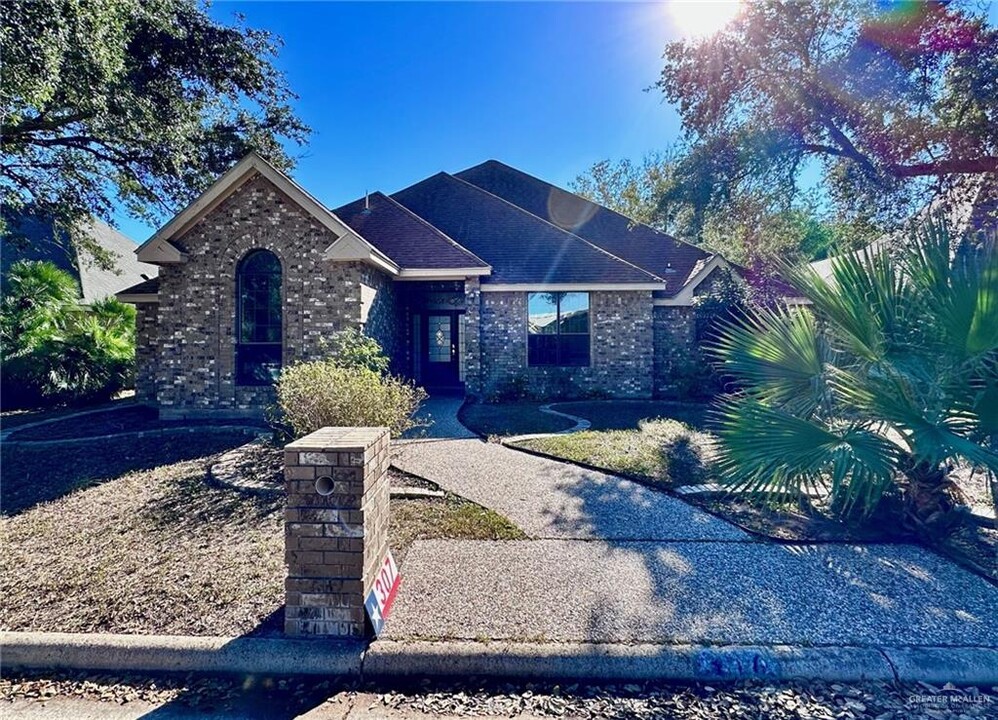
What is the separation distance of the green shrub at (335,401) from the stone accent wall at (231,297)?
414 centimetres

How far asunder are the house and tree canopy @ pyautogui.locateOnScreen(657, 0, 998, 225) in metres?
3.58

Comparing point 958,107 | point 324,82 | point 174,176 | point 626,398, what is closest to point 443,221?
point 324,82

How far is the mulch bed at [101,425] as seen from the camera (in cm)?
902

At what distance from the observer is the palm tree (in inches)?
145

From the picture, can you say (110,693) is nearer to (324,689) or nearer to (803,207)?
(324,689)

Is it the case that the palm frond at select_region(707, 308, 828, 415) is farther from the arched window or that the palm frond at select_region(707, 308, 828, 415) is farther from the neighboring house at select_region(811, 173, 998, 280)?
the arched window

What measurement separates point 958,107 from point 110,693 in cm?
1394

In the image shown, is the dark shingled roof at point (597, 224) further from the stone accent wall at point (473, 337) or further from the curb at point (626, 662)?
the curb at point (626, 662)

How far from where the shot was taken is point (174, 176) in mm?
12398

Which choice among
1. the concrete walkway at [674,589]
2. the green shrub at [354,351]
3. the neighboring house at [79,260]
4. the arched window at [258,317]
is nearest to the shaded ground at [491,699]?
the concrete walkway at [674,589]

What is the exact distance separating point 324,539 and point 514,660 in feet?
4.54

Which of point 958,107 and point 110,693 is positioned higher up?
point 958,107

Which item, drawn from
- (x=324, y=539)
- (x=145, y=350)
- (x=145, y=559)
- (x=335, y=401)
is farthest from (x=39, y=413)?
(x=324, y=539)

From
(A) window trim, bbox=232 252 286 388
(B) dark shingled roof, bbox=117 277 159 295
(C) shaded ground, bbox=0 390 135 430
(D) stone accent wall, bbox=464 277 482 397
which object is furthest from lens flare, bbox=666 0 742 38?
(C) shaded ground, bbox=0 390 135 430
